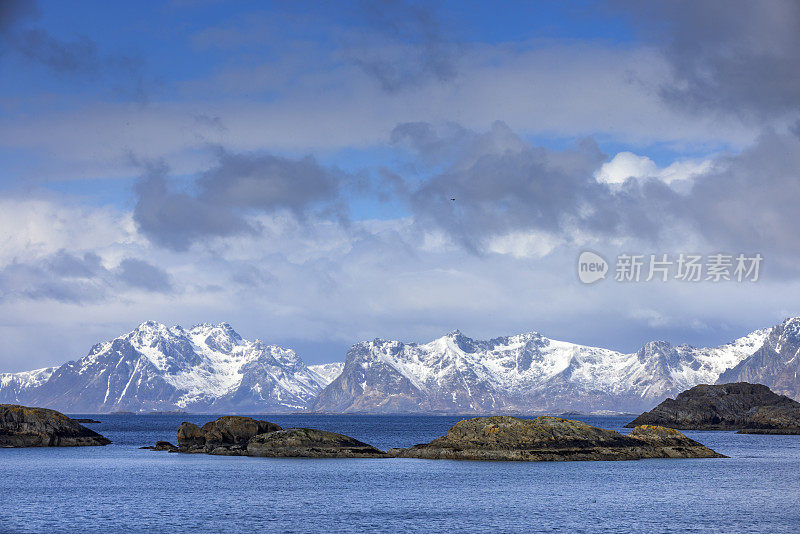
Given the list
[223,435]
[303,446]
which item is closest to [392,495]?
[303,446]

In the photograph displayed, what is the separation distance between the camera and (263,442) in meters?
152

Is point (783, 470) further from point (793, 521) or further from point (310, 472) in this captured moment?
point (310, 472)

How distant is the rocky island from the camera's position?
490ft

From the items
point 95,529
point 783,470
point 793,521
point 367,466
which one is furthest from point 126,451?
point 793,521

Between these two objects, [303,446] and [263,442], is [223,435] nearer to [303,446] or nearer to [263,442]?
[263,442]

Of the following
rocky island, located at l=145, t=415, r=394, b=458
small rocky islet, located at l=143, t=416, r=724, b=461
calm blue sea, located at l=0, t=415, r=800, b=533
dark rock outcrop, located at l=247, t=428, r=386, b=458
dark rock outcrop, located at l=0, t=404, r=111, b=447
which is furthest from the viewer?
dark rock outcrop, located at l=0, t=404, r=111, b=447

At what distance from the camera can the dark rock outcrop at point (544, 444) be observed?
140500 mm

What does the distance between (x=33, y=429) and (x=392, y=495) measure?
103 m

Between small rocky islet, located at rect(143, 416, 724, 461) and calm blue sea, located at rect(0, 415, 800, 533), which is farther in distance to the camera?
small rocky islet, located at rect(143, 416, 724, 461)

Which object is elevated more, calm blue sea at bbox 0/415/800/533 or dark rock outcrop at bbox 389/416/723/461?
dark rock outcrop at bbox 389/416/723/461

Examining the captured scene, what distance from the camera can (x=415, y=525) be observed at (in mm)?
79438

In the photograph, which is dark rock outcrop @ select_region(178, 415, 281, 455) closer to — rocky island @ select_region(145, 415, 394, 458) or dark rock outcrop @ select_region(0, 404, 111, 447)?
rocky island @ select_region(145, 415, 394, 458)

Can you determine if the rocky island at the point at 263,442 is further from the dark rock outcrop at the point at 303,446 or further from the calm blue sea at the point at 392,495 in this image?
the calm blue sea at the point at 392,495

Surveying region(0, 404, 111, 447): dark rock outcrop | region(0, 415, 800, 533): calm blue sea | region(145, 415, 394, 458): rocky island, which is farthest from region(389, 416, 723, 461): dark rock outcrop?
region(0, 404, 111, 447): dark rock outcrop
